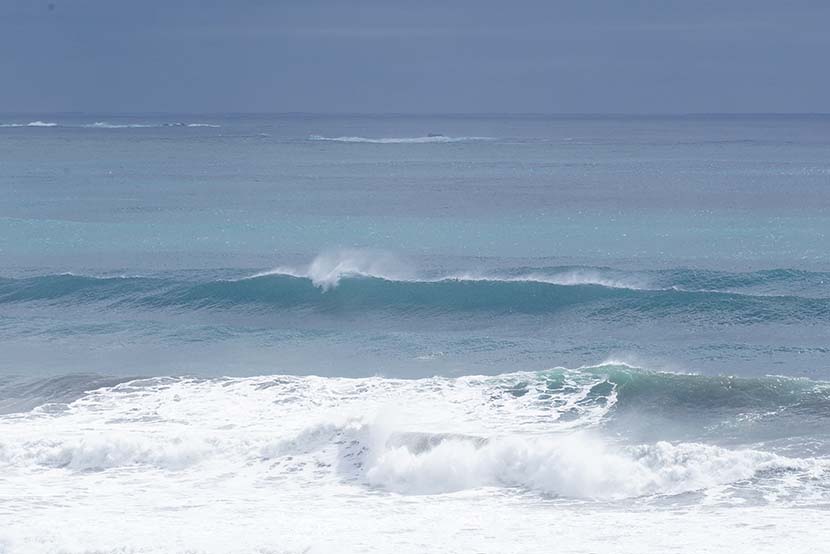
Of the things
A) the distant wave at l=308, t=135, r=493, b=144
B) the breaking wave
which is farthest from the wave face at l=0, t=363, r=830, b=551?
the distant wave at l=308, t=135, r=493, b=144

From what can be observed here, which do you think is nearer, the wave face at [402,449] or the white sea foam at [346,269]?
the wave face at [402,449]

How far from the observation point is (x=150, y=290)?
27328 mm

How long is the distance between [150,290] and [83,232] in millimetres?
11529

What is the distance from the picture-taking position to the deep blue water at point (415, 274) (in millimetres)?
21547

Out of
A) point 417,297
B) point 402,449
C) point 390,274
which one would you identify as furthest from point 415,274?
point 402,449

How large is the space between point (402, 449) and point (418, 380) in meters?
3.70

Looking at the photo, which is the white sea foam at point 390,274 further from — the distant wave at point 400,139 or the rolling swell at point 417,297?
the distant wave at point 400,139

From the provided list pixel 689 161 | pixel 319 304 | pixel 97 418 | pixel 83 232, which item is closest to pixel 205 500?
pixel 97 418

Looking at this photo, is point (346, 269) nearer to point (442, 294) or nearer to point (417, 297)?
point (417, 297)

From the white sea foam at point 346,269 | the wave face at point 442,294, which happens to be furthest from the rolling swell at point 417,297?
the white sea foam at point 346,269

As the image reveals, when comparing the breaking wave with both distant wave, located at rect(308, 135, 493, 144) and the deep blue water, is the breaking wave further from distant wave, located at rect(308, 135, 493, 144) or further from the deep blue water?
distant wave, located at rect(308, 135, 493, 144)

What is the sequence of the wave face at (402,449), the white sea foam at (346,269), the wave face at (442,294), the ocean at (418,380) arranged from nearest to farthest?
the ocean at (418,380) < the wave face at (402,449) < the wave face at (442,294) < the white sea foam at (346,269)

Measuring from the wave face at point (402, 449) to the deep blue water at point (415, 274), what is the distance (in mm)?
1605

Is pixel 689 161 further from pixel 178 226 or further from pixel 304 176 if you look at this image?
pixel 178 226
